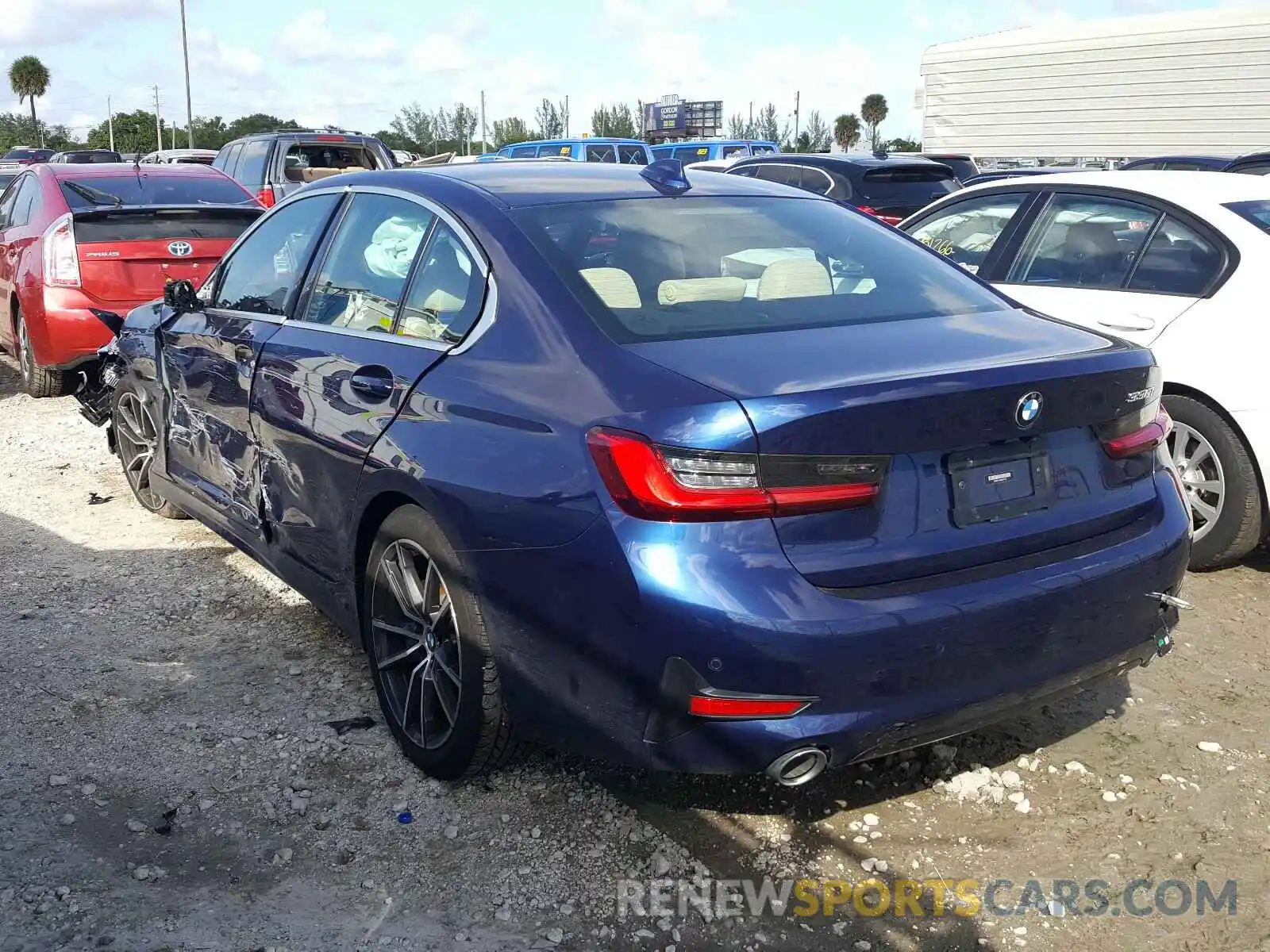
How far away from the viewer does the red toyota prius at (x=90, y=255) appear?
811cm

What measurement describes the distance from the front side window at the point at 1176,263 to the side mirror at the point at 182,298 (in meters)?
3.96

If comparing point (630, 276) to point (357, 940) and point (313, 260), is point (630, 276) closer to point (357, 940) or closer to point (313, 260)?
point (313, 260)

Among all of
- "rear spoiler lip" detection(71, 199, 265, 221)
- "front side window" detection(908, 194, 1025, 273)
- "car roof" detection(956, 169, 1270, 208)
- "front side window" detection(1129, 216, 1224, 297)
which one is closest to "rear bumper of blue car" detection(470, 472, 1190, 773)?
"front side window" detection(1129, 216, 1224, 297)

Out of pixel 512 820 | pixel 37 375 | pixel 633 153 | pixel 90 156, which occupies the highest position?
pixel 90 156

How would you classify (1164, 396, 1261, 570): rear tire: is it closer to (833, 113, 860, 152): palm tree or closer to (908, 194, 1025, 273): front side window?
(908, 194, 1025, 273): front side window

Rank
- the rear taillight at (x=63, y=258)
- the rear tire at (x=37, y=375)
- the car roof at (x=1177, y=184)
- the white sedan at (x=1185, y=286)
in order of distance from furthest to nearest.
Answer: the rear tire at (x=37, y=375)
the rear taillight at (x=63, y=258)
the car roof at (x=1177, y=184)
the white sedan at (x=1185, y=286)

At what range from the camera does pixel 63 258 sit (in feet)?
26.6

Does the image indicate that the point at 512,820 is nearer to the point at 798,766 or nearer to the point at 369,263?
the point at 798,766

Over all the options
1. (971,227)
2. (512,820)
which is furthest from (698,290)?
(971,227)

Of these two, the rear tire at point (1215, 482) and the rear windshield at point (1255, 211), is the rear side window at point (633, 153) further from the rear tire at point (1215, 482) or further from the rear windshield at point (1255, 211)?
the rear tire at point (1215, 482)

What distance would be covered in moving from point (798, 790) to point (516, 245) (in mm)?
1675

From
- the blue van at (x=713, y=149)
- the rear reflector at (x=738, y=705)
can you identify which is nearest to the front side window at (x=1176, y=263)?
the rear reflector at (x=738, y=705)

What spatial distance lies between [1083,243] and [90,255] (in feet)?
20.4

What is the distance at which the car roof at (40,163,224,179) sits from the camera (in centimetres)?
890
